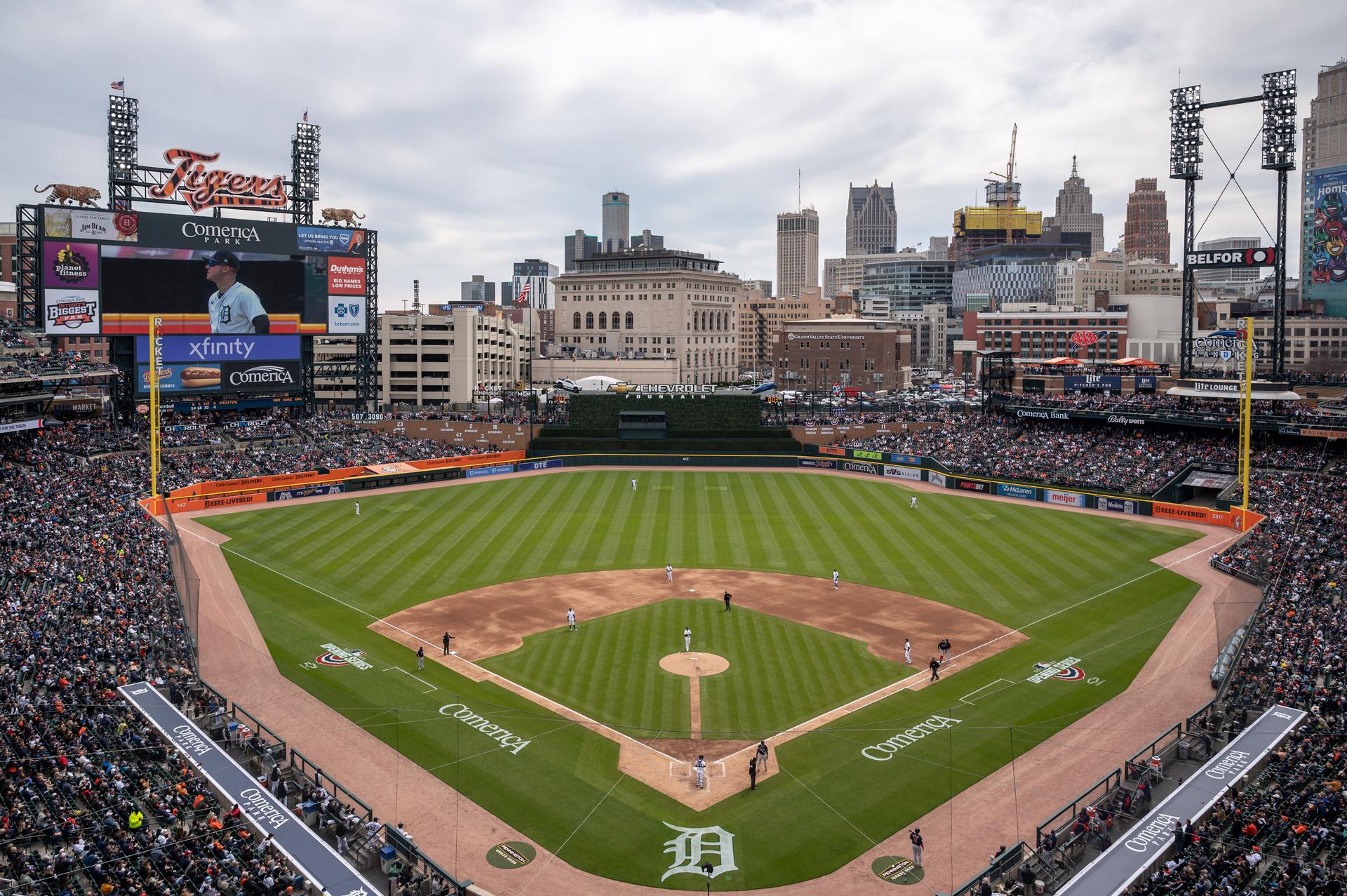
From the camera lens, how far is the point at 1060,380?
86.1 meters

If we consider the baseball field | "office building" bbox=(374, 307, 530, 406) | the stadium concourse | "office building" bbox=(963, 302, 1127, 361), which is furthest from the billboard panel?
"office building" bbox=(374, 307, 530, 406)

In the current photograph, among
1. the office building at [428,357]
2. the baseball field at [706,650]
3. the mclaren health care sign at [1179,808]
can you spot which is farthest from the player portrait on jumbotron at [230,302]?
the mclaren health care sign at [1179,808]

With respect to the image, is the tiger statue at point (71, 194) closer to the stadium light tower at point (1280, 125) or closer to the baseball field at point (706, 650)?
the baseball field at point (706, 650)

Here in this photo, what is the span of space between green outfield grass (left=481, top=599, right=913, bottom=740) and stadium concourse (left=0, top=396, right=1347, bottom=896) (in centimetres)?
887

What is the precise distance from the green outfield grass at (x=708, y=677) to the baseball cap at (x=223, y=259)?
48.6 metres

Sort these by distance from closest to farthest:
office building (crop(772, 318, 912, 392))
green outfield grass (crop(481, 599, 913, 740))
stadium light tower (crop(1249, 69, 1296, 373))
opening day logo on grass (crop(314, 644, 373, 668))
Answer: green outfield grass (crop(481, 599, 913, 740)) → opening day logo on grass (crop(314, 644, 373, 668)) → stadium light tower (crop(1249, 69, 1296, 373)) → office building (crop(772, 318, 912, 392))

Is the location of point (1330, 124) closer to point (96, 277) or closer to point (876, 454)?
point (876, 454)

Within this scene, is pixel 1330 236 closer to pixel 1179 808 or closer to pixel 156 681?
pixel 1179 808

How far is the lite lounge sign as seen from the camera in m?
71.6

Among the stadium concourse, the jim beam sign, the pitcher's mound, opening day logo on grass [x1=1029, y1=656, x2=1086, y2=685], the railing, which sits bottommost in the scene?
the railing

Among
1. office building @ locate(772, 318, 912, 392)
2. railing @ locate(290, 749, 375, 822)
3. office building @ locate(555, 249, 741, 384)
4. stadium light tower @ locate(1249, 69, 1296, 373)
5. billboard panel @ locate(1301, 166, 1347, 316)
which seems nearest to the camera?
railing @ locate(290, 749, 375, 822)

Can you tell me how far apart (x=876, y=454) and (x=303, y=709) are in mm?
56579

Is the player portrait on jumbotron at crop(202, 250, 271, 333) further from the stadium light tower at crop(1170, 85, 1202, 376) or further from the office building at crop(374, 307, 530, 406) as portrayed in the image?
the stadium light tower at crop(1170, 85, 1202, 376)

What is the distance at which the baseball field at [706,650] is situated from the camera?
24.9 meters
